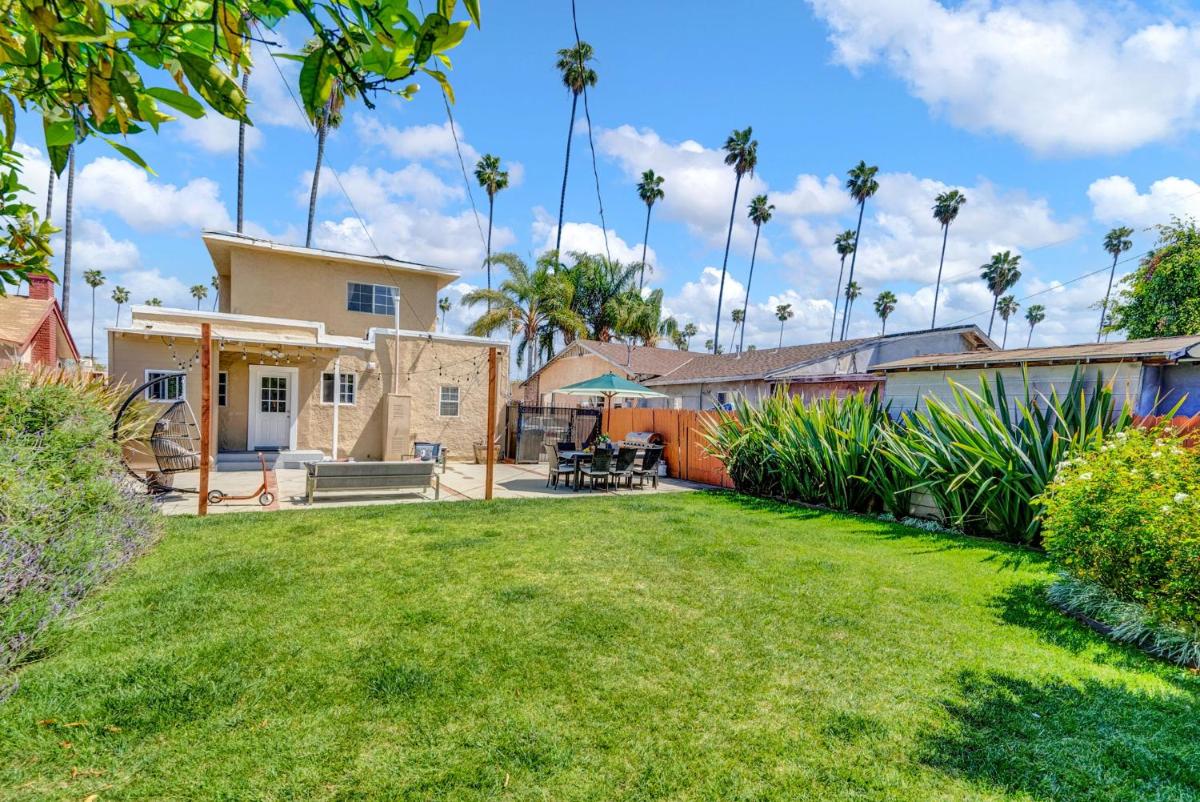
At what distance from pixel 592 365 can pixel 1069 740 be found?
1020 inches

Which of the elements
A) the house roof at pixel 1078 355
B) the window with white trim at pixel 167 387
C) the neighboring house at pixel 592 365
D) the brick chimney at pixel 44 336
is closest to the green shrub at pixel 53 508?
the window with white trim at pixel 167 387

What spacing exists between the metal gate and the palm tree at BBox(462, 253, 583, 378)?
9.87 metres

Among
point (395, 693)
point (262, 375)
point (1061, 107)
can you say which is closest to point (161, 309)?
point (262, 375)

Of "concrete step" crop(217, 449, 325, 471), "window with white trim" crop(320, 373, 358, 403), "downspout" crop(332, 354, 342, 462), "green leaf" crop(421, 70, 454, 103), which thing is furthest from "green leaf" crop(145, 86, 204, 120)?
"window with white trim" crop(320, 373, 358, 403)

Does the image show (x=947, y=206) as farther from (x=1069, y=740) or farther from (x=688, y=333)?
(x=1069, y=740)

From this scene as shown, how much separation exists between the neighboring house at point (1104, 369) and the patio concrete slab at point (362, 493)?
6.14 metres

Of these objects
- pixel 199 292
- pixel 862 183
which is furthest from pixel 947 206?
pixel 199 292

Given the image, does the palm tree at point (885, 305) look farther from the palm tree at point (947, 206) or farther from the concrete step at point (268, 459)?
the concrete step at point (268, 459)

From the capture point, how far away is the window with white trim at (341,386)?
15.8 meters

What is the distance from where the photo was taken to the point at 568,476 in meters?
13.9

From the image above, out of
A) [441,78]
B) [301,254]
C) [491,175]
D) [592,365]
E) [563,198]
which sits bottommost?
[441,78]

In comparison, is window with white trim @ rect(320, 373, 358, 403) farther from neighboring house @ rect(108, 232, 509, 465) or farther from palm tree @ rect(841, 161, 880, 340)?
palm tree @ rect(841, 161, 880, 340)

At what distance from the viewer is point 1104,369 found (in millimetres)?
8195

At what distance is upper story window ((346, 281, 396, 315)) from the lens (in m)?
18.2
